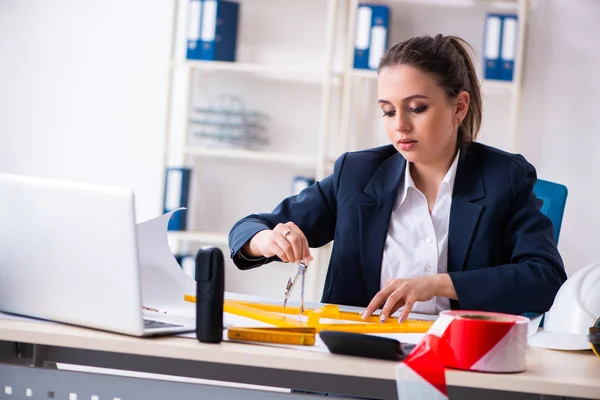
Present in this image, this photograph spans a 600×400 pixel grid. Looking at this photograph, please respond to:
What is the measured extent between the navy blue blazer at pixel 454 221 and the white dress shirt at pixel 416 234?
0.9 inches

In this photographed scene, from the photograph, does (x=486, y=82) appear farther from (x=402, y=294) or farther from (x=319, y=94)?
(x=402, y=294)

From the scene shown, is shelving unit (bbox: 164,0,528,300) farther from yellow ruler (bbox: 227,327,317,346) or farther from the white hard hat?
yellow ruler (bbox: 227,327,317,346)

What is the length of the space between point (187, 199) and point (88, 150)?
674 millimetres

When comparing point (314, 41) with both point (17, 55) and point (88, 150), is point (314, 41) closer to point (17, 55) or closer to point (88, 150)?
point (88, 150)

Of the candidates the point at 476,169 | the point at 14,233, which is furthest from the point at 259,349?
the point at 476,169

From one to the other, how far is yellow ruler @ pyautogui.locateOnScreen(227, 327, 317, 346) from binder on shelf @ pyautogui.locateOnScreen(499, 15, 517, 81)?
2.80m

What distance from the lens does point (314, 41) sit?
159 inches

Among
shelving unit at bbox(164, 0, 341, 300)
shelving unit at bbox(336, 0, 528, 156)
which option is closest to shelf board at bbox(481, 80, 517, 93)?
shelving unit at bbox(336, 0, 528, 156)

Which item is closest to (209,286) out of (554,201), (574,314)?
(574,314)

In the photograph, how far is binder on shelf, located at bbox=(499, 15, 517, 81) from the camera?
11.8ft

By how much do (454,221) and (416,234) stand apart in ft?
0.31

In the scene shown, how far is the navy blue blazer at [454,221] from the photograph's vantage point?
5.33 feet

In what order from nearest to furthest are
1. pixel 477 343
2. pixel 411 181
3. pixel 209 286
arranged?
pixel 477 343
pixel 209 286
pixel 411 181

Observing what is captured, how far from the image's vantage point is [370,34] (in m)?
3.67
